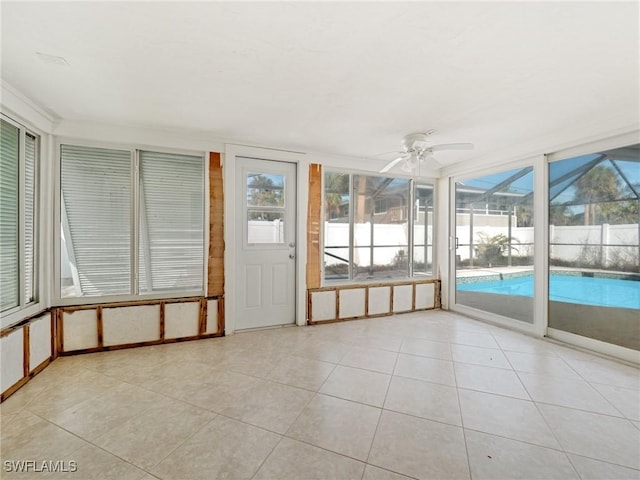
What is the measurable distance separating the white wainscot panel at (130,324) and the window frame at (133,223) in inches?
5.5

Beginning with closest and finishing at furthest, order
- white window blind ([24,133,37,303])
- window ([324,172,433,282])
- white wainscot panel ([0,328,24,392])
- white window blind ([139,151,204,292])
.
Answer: white wainscot panel ([0,328,24,392]), white window blind ([24,133,37,303]), white window blind ([139,151,204,292]), window ([324,172,433,282])

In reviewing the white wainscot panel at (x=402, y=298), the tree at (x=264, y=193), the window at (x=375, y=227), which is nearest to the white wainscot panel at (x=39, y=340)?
the tree at (x=264, y=193)

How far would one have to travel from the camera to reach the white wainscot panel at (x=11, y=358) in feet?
7.13

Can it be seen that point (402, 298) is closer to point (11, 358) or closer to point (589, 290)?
point (589, 290)

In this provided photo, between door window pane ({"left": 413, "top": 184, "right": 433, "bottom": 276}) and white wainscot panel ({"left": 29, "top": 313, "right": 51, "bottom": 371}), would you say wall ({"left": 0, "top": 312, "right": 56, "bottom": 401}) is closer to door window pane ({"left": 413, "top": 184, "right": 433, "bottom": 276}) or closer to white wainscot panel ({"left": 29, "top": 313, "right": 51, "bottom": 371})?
white wainscot panel ({"left": 29, "top": 313, "right": 51, "bottom": 371})

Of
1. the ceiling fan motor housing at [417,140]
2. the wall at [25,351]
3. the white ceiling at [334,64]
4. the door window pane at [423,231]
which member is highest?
the white ceiling at [334,64]

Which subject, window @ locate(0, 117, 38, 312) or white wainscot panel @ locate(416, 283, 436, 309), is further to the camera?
white wainscot panel @ locate(416, 283, 436, 309)

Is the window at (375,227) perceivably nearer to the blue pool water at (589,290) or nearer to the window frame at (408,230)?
the window frame at (408,230)

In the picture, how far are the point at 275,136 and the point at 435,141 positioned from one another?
190 centimetres

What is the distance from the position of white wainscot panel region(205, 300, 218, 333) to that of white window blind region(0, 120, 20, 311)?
1.68m

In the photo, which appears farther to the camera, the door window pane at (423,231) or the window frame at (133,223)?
the door window pane at (423,231)

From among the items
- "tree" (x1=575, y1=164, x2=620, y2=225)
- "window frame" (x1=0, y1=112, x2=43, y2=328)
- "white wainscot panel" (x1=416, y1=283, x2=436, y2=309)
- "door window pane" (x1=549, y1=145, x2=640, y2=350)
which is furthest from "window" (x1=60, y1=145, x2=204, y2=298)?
"tree" (x1=575, y1=164, x2=620, y2=225)

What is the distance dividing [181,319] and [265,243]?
1.36m

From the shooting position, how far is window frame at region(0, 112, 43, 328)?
246 centimetres
